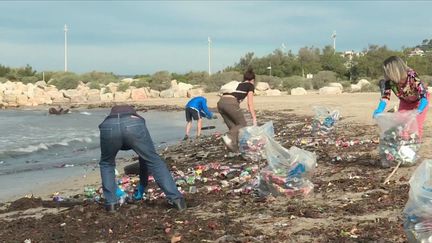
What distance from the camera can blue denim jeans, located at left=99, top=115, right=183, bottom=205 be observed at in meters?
6.50

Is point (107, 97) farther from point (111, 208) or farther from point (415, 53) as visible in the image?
point (111, 208)

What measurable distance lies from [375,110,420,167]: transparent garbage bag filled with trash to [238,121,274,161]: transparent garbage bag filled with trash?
2.16 metres

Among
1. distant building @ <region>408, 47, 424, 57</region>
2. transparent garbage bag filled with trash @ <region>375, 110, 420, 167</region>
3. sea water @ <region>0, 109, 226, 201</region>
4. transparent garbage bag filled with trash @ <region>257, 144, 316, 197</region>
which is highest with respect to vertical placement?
distant building @ <region>408, 47, 424, 57</region>

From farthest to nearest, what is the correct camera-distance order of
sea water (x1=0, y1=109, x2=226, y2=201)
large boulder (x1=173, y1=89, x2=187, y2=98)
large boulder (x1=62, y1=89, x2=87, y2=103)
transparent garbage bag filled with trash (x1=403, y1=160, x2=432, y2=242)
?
large boulder (x1=62, y1=89, x2=87, y2=103), large boulder (x1=173, y1=89, x2=187, y2=98), sea water (x1=0, y1=109, x2=226, y2=201), transparent garbage bag filled with trash (x1=403, y1=160, x2=432, y2=242)

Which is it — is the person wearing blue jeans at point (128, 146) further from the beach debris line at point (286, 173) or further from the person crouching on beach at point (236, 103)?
the person crouching on beach at point (236, 103)

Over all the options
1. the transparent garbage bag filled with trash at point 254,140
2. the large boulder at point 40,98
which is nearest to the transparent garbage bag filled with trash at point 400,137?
the transparent garbage bag filled with trash at point 254,140

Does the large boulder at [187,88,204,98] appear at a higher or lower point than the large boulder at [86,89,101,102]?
higher

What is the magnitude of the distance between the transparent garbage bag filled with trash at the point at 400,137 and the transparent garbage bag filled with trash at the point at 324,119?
4.84 metres

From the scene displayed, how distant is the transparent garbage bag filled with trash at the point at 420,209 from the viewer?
406 cm

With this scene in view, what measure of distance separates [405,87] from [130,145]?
382cm

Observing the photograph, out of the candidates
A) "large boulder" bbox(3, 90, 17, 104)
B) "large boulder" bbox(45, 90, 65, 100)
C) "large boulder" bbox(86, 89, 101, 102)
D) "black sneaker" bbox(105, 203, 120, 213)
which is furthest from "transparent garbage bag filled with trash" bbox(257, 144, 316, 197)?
"large boulder" bbox(45, 90, 65, 100)

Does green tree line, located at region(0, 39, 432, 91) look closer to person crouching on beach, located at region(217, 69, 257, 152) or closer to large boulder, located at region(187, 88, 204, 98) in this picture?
large boulder, located at region(187, 88, 204, 98)

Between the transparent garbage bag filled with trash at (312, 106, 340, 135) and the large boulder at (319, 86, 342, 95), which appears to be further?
the large boulder at (319, 86, 342, 95)

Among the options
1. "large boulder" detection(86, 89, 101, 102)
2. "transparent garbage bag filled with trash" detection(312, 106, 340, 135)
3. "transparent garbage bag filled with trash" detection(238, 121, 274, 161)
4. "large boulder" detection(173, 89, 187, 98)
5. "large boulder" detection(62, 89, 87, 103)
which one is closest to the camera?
"transparent garbage bag filled with trash" detection(238, 121, 274, 161)
